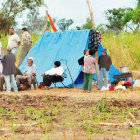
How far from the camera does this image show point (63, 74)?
13.8 meters

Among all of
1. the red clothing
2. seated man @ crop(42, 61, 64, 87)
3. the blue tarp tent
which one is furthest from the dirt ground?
the blue tarp tent

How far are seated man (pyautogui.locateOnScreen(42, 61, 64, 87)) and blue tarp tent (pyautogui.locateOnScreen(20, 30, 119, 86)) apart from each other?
26.5 inches

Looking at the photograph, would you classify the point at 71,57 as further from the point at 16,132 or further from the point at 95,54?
the point at 16,132

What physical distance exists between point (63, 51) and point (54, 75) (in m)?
1.63

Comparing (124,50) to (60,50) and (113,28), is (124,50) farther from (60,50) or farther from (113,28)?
(113,28)

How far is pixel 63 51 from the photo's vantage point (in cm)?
1517

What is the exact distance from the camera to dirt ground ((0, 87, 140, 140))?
531 cm

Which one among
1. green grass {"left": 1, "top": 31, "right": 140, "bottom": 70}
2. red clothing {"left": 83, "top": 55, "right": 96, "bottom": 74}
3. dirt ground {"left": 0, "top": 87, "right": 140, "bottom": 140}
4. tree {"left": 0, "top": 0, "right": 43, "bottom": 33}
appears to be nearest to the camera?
Answer: dirt ground {"left": 0, "top": 87, "right": 140, "bottom": 140}

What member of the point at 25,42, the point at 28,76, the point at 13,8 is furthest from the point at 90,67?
the point at 13,8

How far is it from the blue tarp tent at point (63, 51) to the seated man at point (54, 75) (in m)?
0.67

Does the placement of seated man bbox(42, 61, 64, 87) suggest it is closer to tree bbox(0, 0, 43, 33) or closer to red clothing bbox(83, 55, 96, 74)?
red clothing bbox(83, 55, 96, 74)

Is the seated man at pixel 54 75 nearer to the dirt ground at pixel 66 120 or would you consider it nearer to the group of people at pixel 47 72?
the group of people at pixel 47 72

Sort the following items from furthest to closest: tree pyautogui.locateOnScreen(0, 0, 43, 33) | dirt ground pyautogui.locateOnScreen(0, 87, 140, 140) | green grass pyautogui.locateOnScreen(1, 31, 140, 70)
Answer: tree pyautogui.locateOnScreen(0, 0, 43, 33) < green grass pyautogui.locateOnScreen(1, 31, 140, 70) < dirt ground pyautogui.locateOnScreen(0, 87, 140, 140)

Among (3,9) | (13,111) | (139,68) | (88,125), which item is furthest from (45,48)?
(3,9)
